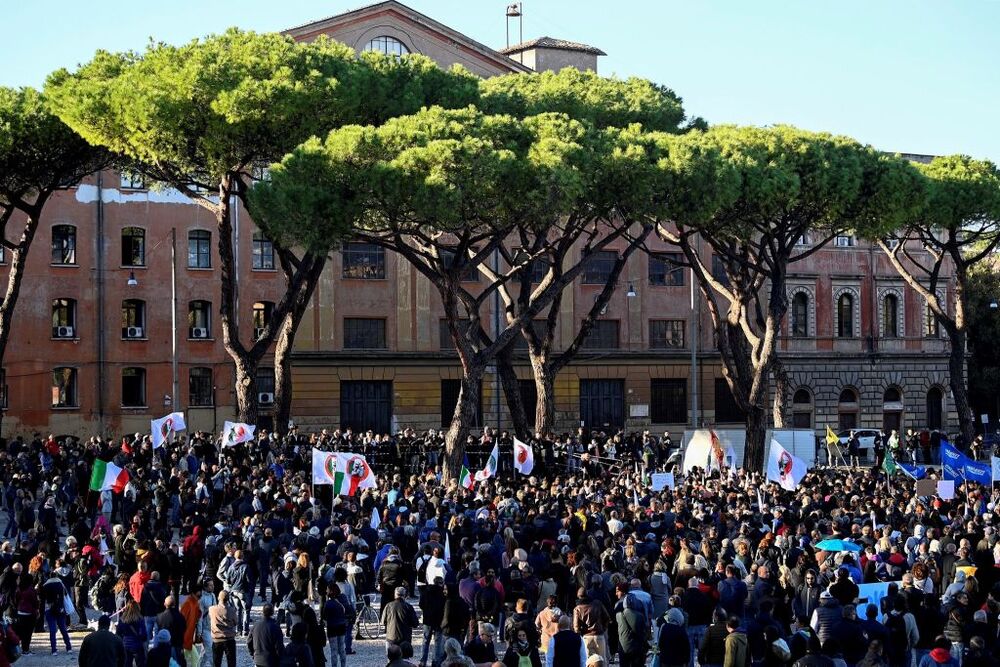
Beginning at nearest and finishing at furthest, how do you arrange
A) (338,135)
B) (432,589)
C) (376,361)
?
(432,589) → (338,135) → (376,361)

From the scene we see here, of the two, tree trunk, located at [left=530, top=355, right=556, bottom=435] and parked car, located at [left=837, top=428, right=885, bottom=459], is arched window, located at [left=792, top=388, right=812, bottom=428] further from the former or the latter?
tree trunk, located at [left=530, top=355, right=556, bottom=435]

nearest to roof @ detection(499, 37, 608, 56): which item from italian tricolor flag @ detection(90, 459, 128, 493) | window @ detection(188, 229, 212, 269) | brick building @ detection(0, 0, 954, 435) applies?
brick building @ detection(0, 0, 954, 435)

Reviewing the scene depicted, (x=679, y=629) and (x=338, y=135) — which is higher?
(x=338, y=135)

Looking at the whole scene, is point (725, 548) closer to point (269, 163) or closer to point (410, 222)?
point (410, 222)

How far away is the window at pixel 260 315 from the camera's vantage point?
49906mm

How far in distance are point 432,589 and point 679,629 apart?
351cm

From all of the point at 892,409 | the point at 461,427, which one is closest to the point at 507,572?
the point at 461,427

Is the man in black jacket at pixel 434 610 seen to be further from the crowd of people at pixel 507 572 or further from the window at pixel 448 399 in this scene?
the window at pixel 448 399

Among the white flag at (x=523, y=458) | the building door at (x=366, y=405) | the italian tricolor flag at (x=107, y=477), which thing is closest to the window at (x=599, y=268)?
the building door at (x=366, y=405)

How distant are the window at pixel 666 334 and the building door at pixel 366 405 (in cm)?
1108

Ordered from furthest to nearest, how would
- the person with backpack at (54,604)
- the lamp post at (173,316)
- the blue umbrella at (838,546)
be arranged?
the lamp post at (173,316) < the blue umbrella at (838,546) < the person with backpack at (54,604)

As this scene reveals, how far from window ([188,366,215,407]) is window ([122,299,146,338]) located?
2.18 m

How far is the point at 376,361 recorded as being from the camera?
5150 cm

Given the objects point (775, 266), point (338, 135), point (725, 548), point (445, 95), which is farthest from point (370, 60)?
point (725, 548)
